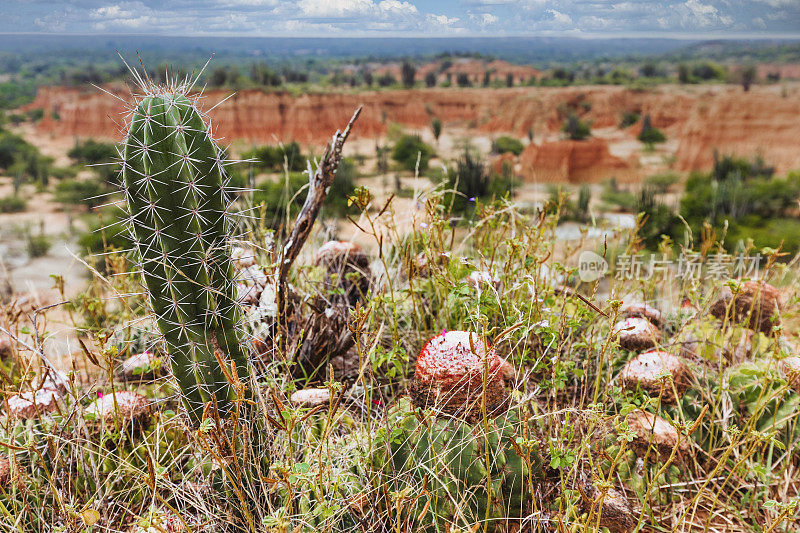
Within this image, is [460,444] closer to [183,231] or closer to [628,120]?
[183,231]

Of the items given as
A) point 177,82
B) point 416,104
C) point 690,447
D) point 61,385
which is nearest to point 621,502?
point 690,447

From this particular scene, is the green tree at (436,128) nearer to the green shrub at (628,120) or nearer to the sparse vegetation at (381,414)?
the green shrub at (628,120)

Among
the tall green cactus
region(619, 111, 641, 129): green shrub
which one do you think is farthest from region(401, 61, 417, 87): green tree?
the tall green cactus

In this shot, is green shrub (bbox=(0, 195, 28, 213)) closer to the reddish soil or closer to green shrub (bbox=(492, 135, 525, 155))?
the reddish soil

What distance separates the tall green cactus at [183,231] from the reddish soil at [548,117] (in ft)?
95.3

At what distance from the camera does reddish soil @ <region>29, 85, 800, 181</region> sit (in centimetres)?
3091

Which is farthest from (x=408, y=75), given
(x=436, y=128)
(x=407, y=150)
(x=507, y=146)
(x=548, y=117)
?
(x=407, y=150)

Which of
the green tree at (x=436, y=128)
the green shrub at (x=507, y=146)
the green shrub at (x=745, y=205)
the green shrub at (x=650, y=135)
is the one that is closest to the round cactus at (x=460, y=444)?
the green shrub at (x=745, y=205)

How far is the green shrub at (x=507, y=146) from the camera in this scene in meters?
31.1

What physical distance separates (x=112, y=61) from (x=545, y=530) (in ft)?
164

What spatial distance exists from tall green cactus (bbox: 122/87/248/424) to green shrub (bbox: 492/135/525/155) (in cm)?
3008

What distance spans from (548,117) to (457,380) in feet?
124

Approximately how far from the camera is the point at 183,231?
157 centimetres

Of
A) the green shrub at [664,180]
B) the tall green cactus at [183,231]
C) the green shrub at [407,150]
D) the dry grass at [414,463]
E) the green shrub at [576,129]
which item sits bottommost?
the green shrub at [664,180]
